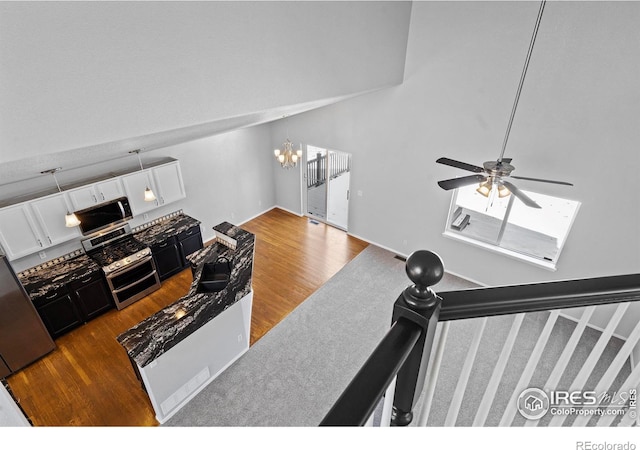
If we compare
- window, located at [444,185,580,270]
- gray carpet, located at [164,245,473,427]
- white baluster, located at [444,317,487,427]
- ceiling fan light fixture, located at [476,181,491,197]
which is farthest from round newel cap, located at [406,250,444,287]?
window, located at [444,185,580,270]

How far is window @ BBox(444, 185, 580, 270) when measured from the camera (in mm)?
4859

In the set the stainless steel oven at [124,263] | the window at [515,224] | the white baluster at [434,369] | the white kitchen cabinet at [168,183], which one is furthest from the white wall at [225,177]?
the white baluster at [434,369]

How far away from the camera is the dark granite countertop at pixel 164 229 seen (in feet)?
18.3

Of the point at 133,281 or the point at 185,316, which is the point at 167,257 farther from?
the point at 185,316

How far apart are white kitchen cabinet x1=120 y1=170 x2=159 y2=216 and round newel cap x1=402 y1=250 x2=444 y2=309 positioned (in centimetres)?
558

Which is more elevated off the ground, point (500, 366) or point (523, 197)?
point (500, 366)

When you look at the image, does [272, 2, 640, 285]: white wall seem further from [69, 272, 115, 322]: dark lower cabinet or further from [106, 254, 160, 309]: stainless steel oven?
[69, 272, 115, 322]: dark lower cabinet

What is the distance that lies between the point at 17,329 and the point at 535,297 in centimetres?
547

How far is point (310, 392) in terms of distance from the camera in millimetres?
3986

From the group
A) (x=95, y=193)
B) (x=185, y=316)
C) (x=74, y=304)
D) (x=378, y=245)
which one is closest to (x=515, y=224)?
(x=378, y=245)

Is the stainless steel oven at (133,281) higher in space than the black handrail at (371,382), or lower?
lower

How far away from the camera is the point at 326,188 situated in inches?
289

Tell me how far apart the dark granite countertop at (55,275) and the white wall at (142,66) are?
3.36 m

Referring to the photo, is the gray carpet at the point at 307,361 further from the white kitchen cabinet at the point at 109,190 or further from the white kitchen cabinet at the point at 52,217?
the white kitchen cabinet at the point at 109,190
